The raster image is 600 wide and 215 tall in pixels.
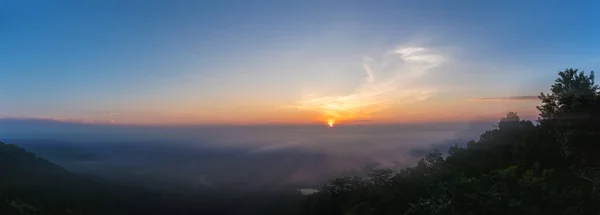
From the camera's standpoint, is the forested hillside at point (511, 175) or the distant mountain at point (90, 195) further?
the distant mountain at point (90, 195)

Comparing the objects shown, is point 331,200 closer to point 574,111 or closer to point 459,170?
point 459,170

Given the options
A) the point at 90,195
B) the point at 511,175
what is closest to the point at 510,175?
the point at 511,175

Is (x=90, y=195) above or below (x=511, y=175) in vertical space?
below

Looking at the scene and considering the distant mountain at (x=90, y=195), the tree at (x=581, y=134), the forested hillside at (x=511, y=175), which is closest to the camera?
the forested hillside at (x=511, y=175)

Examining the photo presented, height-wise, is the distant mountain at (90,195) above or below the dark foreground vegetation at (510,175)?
below

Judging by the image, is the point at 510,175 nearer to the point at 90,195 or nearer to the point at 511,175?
the point at 511,175

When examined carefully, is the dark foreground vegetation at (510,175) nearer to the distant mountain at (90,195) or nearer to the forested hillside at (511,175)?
the forested hillside at (511,175)

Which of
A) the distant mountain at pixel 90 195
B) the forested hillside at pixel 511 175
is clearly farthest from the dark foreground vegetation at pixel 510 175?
the distant mountain at pixel 90 195

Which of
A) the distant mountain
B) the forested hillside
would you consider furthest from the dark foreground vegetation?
the distant mountain
